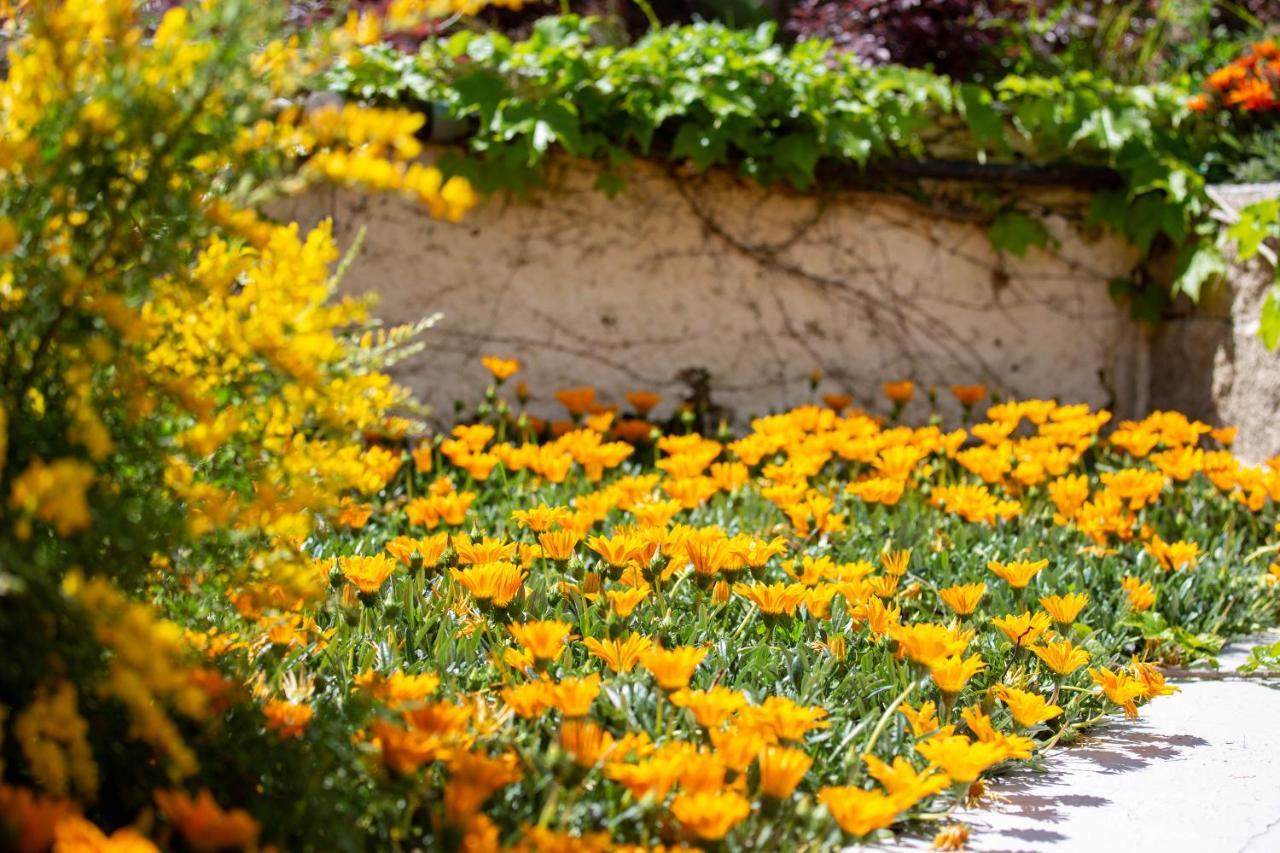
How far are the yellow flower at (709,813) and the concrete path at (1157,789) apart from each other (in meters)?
0.40

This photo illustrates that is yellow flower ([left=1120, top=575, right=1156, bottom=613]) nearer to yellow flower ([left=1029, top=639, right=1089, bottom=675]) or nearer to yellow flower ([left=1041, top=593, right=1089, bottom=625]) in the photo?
yellow flower ([left=1041, top=593, right=1089, bottom=625])

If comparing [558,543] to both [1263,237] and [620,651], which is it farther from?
[1263,237]

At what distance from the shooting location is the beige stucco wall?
13.1 feet

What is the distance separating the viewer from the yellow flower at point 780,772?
1.30 metres

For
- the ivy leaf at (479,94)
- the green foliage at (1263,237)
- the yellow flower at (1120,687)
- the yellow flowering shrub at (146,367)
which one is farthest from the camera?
the ivy leaf at (479,94)

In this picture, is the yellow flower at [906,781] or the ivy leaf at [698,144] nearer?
the yellow flower at [906,781]

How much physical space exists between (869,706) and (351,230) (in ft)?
8.73

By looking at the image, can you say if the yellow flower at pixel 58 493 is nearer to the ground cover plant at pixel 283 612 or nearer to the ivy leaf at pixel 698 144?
the ground cover plant at pixel 283 612

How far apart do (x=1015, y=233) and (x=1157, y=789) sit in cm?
281

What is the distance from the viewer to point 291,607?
60.9 inches

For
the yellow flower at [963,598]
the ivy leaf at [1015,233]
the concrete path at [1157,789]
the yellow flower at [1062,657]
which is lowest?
the concrete path at [1157,789]

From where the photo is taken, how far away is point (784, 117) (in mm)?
3980

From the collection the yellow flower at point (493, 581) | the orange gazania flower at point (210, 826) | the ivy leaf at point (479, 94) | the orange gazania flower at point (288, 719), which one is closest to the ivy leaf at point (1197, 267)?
the ivy leaf at point (479, 94)

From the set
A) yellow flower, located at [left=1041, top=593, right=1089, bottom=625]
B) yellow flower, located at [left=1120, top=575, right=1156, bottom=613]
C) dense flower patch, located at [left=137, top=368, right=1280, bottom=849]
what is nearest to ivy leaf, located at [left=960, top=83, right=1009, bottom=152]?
dense flower patch, located at [left=137, top=368, right=1280, bottom=849]
